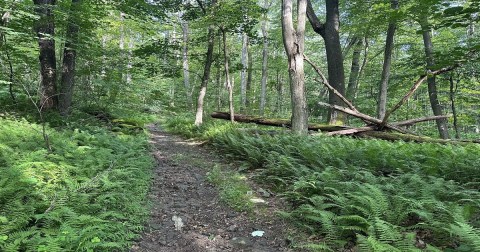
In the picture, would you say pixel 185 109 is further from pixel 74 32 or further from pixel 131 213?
pixel 131 213

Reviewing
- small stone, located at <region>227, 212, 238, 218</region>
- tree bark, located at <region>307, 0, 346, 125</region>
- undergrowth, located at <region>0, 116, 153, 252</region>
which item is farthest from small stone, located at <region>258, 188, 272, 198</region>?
tree bark, located at <region>307, 0, 346, 125</region>

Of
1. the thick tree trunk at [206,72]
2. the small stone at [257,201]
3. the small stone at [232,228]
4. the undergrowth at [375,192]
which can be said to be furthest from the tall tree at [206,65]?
the small stone at [232,228]

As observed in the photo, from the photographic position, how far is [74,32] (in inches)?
374

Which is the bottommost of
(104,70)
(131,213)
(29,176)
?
(131,213)

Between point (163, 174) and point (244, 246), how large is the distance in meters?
3.48

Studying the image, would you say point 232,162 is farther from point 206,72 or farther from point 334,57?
point 206,72

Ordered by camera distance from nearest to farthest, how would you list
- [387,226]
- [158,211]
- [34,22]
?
[387,226], [158,211], [34,22]

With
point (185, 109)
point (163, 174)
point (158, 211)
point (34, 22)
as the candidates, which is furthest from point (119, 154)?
point (185, 109)

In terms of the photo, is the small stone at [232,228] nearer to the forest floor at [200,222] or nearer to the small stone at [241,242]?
the forest floor at [200,222]

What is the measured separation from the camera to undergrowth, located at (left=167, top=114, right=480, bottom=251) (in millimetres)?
3312

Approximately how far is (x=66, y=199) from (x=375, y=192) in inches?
157

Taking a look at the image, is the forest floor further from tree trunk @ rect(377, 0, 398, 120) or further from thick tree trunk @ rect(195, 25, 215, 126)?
tree trunk @ rect(377, 0, 398, 120)

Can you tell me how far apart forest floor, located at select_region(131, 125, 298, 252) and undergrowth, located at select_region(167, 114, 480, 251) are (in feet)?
1.46

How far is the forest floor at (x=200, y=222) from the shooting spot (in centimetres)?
393
